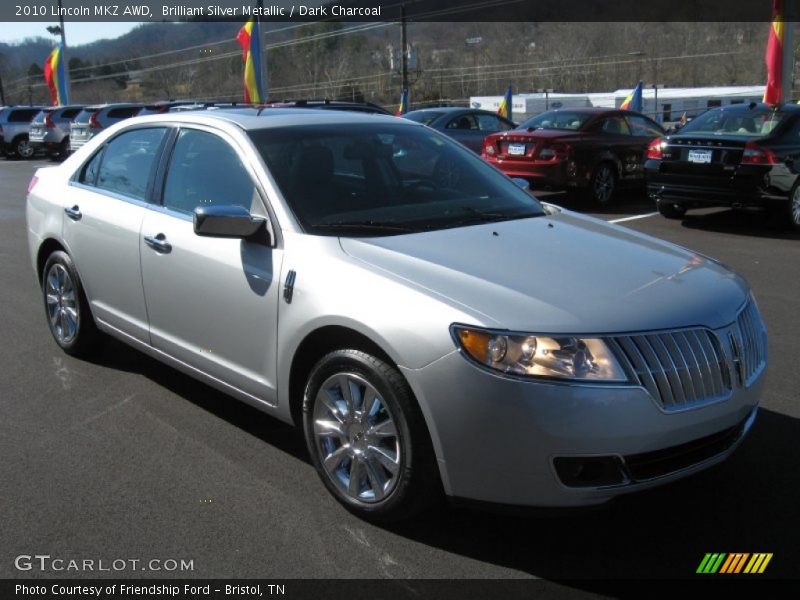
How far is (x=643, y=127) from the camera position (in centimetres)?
1394

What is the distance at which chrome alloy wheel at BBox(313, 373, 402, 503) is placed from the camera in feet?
10.6

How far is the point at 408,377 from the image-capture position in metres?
3.05

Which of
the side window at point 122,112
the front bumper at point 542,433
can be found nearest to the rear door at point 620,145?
the front bumper at point 542,433

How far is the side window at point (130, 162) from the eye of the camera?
4.75 m

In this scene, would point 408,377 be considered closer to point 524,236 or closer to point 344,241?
point 344,241

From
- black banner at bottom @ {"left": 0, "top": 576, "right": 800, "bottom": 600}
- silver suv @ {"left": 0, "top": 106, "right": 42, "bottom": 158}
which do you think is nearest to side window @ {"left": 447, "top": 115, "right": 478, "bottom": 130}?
black banner at bottom @ {"left": 0, "top": 576, "right": 800, "bottom": 600}

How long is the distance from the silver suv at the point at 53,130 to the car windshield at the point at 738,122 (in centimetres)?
2196

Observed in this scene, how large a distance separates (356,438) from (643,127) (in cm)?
1190

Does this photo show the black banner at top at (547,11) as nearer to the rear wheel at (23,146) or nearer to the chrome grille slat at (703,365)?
the rear wheel at (23,146)

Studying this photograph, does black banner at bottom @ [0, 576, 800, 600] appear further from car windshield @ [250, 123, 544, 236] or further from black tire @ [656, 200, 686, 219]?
black tire @ [656, 200, 686, 219]

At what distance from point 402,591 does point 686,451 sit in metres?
1.15

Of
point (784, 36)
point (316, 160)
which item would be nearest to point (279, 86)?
point (784, 36)

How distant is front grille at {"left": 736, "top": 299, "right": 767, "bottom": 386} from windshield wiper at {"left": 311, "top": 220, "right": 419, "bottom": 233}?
1469 millimetres

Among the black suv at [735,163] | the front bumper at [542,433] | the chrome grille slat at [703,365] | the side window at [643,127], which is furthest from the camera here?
the side window at [643,127]
